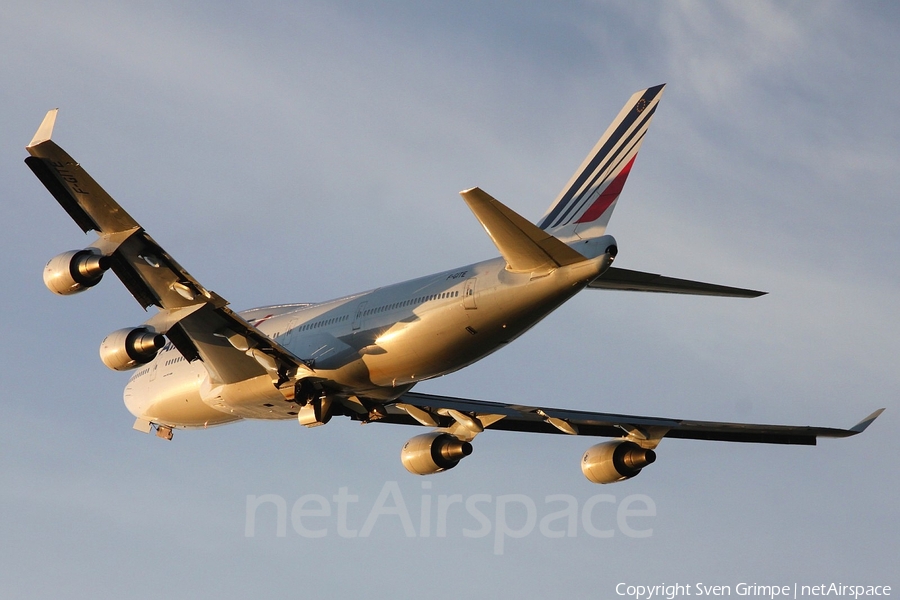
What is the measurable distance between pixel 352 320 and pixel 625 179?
314 inches

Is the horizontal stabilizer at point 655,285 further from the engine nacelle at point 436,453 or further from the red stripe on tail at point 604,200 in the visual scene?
the engine nacelle at point 436,453

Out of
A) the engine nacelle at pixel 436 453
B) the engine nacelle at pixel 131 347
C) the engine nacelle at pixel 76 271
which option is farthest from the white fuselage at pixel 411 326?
the engine nacelle at pixel 76 271

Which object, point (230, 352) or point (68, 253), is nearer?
point (68, 253)

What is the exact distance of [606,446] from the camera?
118ft

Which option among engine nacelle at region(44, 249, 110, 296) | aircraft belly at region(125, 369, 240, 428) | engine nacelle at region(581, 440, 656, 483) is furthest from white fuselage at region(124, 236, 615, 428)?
engine nacelle at region(581, 440, 656, 483)

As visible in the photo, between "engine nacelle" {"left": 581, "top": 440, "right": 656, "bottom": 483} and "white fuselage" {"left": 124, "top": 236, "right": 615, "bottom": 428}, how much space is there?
22.8ft

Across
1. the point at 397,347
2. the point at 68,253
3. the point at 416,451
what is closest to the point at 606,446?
the point at 416,451

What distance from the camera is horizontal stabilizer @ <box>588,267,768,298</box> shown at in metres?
27.2

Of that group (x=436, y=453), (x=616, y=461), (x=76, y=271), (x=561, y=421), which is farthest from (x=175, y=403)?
(x=616, y=461)

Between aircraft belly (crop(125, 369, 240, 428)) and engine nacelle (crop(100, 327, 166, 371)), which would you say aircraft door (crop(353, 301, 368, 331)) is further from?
Answer: aircraft belly (crop(125, 369, 240, 428))

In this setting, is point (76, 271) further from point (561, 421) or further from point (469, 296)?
point (561, 421)

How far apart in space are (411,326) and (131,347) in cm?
703

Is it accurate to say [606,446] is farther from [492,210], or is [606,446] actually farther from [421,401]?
[492,210]

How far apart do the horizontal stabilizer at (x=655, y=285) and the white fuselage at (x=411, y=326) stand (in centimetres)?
104
